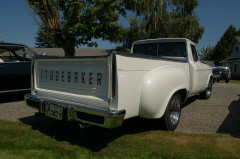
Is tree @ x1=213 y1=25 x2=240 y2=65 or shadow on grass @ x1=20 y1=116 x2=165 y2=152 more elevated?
tree @ x1=213 y1=25 x2=240 y2=65

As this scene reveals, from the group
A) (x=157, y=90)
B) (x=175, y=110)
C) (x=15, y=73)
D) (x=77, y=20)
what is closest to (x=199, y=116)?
(x=175, y=110)

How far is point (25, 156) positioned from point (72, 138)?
2.69 ft

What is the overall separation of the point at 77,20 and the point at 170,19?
41.1 ft

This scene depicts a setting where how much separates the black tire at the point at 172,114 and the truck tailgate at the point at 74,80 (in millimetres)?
1252

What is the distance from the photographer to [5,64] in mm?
5566

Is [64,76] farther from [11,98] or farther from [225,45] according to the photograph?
[225,45]

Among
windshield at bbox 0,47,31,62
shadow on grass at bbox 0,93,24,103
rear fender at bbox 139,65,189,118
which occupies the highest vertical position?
windshield at bbox 0,47,31,62

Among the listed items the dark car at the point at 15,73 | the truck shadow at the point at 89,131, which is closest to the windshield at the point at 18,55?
the dark car at the point at 15,73

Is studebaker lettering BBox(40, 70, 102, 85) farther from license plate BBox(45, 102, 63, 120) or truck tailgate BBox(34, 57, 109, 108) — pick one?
license plate BBox(45, 102, 63, 120)

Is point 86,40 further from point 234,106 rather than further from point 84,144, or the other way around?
point 84,144

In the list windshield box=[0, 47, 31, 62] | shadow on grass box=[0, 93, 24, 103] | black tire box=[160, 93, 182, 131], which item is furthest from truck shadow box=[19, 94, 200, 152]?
windshield box=[0, 47, 31, 62]

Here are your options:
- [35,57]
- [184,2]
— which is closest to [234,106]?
[35,57]

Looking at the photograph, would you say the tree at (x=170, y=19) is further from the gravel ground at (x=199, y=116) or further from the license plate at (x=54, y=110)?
the license plate at (x=54, y=110)

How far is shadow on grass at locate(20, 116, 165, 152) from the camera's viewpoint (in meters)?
3.24
